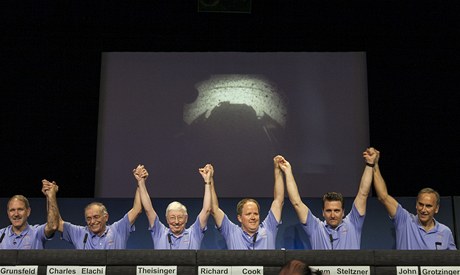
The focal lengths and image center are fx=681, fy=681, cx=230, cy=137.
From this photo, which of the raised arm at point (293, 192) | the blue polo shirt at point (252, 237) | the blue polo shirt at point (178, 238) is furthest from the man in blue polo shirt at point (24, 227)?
the raised arm at point (293, 192)

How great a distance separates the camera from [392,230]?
7.18 m

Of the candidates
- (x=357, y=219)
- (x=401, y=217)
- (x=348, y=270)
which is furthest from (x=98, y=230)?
(x=401, y=217)

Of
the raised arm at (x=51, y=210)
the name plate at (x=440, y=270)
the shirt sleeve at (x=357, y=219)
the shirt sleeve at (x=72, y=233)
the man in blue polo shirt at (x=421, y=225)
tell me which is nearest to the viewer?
Result: the name plate at (x=440, y=270)

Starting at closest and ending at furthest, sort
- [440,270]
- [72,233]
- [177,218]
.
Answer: [440,270] < [177,218] < [72,233]

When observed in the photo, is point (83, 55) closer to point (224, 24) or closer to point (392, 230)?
point (224, 24)

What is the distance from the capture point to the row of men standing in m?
6.23

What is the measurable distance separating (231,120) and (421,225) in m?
2.88

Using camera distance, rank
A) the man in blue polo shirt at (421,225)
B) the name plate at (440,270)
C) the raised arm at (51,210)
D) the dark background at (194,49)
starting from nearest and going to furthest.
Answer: the name plate at (440,270) → the man in blue polo shirt at (421,225) → the raised arm at (51,210) → the dark background at (194,49)

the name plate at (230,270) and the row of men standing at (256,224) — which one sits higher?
the row of men standing at (256,224)

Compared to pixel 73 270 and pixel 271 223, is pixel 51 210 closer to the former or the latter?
pixel 73 270

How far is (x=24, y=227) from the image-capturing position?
6477 mm

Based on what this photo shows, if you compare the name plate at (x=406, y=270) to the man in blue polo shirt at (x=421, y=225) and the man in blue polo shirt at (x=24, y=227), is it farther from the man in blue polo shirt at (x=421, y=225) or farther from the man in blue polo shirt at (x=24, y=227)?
the man in blue polo shirt at (x=24, y=227)

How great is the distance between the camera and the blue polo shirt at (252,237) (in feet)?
20.5

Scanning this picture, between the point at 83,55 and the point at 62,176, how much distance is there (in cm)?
149
